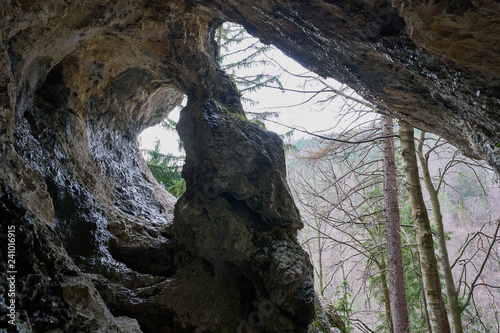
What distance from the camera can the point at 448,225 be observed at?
23859mm

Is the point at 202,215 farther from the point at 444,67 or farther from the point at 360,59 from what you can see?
the point at 444,67

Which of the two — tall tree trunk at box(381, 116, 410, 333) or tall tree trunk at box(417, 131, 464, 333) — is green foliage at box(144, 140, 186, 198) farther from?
tall tree trunk at box(417, 131, 464, 333)

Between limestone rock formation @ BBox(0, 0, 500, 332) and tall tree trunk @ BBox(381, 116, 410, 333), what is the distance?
1.97 m

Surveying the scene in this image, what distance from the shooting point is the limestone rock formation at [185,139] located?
8.02 ft

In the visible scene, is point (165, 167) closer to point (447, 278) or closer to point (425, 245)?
point (425, 245)

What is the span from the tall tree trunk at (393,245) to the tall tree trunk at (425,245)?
43 cm

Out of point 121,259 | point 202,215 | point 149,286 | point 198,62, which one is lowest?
point 149,286

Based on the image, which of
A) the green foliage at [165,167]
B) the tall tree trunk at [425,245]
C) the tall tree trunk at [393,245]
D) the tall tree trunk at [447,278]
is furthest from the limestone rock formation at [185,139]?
the green foliage at [165,167]

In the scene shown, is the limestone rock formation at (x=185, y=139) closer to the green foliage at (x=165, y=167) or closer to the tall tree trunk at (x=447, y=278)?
the tall tree trunk at (x=447, y=278)

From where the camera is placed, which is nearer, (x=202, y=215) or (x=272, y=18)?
(x=272, y=18)

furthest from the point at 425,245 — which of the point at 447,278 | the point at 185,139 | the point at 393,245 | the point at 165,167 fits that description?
the point at 165,167

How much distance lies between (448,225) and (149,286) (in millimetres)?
25819

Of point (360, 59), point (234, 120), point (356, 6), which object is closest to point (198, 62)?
point (234, 120)

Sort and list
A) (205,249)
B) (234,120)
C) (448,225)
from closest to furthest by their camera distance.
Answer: (205,249) → (234,120) → (448,225)
